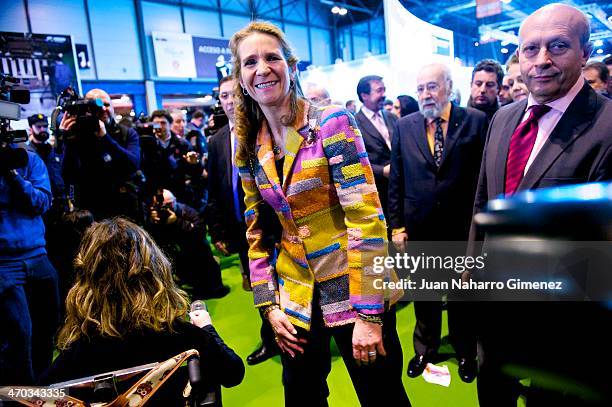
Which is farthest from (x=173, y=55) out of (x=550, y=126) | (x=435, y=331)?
(x=550, y=126)

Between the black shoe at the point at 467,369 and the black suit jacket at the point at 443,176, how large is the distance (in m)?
0.79

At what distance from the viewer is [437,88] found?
2492 millimetres

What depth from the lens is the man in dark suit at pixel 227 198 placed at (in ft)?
9.60

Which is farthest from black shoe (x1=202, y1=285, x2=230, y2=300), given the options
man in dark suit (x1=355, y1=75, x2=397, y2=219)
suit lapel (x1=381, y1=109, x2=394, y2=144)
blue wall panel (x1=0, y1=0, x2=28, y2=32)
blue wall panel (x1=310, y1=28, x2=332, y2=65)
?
blue wall panel (x1=310, y1=28, x2=332, y2=65)

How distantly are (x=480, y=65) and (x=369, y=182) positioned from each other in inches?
91.8

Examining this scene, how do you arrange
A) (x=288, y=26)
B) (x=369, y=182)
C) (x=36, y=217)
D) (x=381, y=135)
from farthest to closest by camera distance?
1. (x=288, y=26)
2. (x=381, y=135)
3. (x=36, y=217)
4. (x=369, y=182)

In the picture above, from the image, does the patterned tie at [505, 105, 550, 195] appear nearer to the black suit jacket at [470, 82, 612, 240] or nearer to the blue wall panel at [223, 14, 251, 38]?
the black suit jacket at [470, 82, 612, 240]

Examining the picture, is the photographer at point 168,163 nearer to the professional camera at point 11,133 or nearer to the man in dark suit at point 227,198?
the man in dark suit at point 227,198

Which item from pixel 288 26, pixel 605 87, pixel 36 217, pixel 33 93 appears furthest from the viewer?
pixel 288 26

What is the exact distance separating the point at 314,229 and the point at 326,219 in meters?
0.06

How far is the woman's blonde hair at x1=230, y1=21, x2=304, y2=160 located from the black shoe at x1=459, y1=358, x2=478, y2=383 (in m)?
1.97

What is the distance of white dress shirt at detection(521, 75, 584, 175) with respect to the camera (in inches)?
54.7

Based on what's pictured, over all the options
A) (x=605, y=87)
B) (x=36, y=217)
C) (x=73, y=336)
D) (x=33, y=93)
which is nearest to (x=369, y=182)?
(x=73, y=336)

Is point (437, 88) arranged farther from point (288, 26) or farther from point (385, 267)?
point (288, 26)
